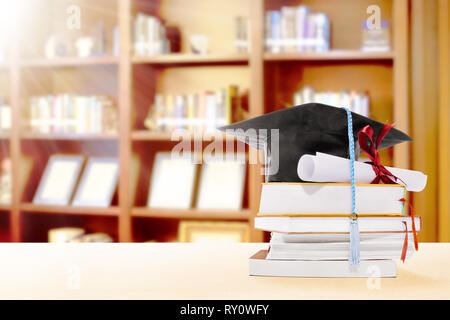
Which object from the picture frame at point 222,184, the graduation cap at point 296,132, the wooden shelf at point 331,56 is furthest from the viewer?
the picture frame at point 222,184

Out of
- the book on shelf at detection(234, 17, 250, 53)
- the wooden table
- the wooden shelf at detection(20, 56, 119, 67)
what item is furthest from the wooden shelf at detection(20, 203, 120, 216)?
the wooden table

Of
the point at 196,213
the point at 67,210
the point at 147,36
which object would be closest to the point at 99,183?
the point at 67,210

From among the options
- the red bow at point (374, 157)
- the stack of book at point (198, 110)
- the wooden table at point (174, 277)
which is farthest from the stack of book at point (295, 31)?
the red bow at point (374, 157)

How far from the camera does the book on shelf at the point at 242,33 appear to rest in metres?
2.42

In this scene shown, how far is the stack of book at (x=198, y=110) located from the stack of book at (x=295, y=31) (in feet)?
1.10

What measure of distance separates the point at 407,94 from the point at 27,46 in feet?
7.01

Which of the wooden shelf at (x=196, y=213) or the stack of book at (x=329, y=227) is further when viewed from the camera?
the wooden shelf at (x=196, y=213)

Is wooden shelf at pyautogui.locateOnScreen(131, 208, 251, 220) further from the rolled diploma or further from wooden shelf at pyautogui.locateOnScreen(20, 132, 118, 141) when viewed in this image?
the rolled diploma

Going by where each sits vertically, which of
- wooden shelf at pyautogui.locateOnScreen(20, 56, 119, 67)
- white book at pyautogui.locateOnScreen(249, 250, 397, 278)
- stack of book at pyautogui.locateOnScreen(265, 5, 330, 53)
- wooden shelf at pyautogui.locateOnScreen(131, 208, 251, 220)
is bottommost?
wooden shelf at pyautogui.locateOnScreen(131, 208, 251, 220)

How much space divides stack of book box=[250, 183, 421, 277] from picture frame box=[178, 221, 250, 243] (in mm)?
1768

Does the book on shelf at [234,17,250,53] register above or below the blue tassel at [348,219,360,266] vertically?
above

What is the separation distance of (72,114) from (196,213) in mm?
927

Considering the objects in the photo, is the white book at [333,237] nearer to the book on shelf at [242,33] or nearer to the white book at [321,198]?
the white book at [321,198]

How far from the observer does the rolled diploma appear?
0.65 metres
